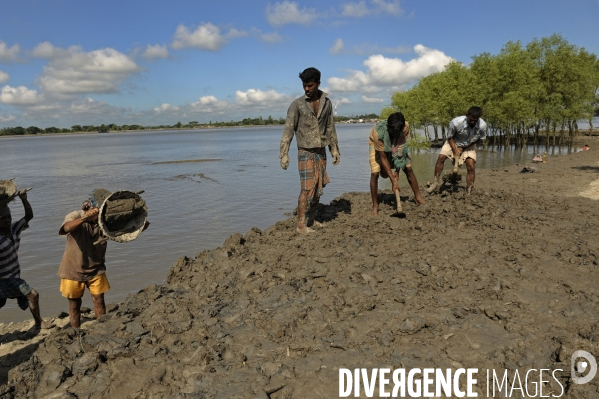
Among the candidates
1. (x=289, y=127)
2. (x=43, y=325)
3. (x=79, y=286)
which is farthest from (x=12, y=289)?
(x=289, y=127)

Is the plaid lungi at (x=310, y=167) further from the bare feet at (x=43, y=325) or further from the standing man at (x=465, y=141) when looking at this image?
the bare feet at (x=43, y=325)

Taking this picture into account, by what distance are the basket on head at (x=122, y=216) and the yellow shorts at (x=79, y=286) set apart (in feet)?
2.06

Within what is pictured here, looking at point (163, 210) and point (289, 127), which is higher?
point (289, 127)

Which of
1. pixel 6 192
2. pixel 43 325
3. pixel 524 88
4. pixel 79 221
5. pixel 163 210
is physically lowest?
pixel 43 325

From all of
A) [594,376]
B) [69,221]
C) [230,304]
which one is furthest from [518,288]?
[69,221]

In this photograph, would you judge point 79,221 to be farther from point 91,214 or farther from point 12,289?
point 12,289

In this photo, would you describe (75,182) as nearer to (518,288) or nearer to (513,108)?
(518,288)

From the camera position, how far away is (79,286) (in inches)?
163

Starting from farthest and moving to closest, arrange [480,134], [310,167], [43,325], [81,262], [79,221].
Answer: [480,134], [310,167], [43,325], [81,262], [79,221]

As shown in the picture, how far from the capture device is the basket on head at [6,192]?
414 cm

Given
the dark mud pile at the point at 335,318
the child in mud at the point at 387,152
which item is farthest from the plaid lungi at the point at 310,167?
the child in mud at the point at 387,152

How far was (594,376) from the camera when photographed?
2.50m

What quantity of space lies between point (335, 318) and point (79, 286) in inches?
101

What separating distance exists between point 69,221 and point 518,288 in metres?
4.02
